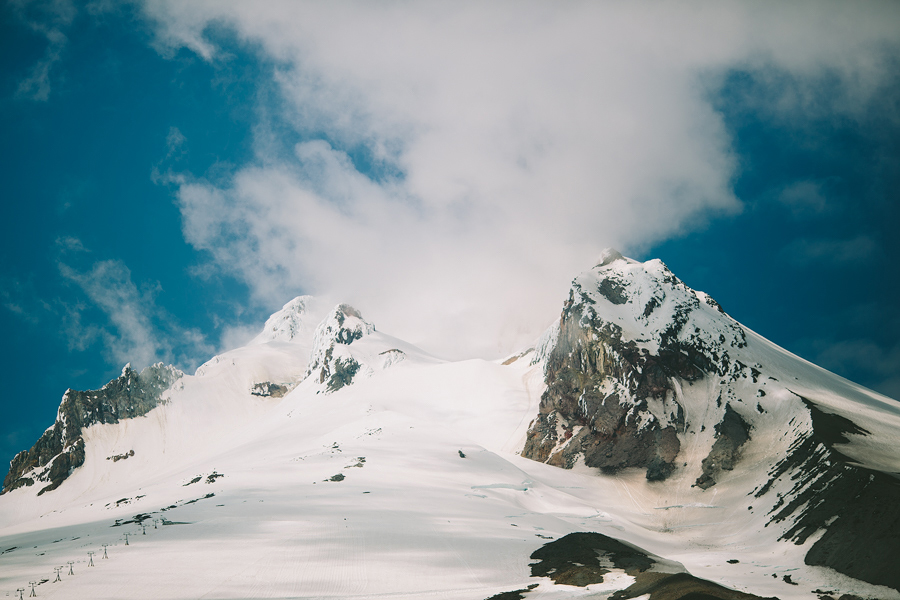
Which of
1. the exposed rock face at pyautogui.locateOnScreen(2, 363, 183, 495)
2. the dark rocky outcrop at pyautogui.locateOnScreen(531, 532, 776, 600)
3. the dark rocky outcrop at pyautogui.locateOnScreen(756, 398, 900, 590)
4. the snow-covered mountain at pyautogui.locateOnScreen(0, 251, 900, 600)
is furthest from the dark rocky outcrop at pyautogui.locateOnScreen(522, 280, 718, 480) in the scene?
the exposed rock face at pyautogui.locateOnScreen(2, 363, 183, 495)

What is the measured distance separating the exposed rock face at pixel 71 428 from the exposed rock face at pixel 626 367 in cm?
16509

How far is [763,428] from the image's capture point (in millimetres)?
84062

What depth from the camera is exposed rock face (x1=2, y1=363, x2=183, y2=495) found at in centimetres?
16288

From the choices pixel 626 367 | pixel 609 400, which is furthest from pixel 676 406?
pixel 609 400

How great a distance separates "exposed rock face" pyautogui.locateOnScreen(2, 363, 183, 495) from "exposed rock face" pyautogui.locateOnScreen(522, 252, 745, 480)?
165 meters

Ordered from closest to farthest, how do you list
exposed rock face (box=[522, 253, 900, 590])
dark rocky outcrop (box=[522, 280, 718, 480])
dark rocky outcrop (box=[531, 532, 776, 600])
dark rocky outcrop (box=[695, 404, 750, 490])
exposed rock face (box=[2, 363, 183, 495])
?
dark rocky outcrop (box=[531, 532, 776, 600]) → exposed rock face (box=[522, 253, 900, 590]) → dark rocky outcrop (box=[695, 404, 750, 490]) → dark rocky outcrop (box=[522, 280, 718, 480]) → exposed rock face (box=[2, 363, 183, 495])

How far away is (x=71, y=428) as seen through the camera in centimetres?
17775

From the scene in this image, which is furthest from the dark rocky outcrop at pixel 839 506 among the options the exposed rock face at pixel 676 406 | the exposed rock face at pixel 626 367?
the exposed rock face at pixel 626 367

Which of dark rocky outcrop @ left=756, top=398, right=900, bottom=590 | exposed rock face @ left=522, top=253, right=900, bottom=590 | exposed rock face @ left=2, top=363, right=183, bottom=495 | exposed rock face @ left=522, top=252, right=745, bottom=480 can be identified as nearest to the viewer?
dark rocky outcrop @ left=756, top=398, right=900, bottom=590

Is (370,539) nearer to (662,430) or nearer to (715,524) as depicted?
(715,524)

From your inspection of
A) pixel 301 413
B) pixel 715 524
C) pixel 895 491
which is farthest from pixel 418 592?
pixel 301 413

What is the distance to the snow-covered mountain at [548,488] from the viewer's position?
3055cm

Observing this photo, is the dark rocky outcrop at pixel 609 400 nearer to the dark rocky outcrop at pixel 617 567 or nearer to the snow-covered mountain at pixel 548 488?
the snow-covered mountain at pixel 548 488

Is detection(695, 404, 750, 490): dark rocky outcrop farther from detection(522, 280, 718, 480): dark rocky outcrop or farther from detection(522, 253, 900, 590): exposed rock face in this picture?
detection(522, 280, 718, 480): dark rocky outcrop
